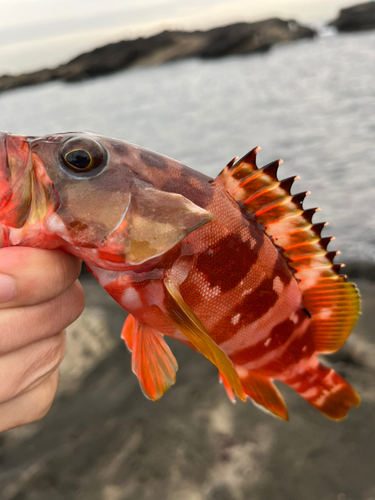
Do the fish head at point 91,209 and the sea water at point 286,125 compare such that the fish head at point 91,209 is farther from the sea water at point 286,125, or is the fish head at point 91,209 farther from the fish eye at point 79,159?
the sea water at point 286,125

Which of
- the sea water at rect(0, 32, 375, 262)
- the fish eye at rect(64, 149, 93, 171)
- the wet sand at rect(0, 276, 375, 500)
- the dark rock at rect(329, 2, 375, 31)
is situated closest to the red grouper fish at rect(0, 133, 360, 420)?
the fish eye at rect(64, 149, 93, 171)

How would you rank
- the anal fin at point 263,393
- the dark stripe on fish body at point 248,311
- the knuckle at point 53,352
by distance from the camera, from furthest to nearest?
1. the anal fin at point 263,393
2. the knuckle at point 53,352
3. the dark stripe on fish body at point 248,311

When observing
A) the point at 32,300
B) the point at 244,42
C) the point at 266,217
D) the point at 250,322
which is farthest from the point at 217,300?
the point at 244,42

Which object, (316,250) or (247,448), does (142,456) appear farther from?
(316,250)

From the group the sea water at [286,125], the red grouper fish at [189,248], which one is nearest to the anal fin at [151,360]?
the red grouper fish at [189,248]

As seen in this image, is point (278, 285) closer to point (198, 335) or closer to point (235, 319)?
point (235, 319)

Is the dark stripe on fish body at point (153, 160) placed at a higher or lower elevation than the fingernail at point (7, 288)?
higher

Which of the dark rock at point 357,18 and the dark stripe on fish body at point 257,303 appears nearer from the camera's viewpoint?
the dark stripe on fish body at point 257,303
